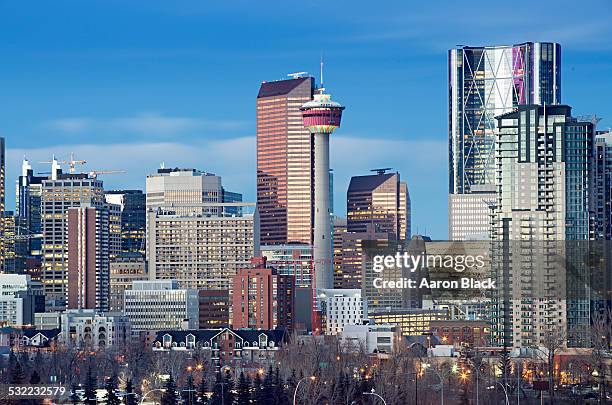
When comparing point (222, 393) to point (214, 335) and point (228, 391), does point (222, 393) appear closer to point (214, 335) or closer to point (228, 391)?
point (228, 391)

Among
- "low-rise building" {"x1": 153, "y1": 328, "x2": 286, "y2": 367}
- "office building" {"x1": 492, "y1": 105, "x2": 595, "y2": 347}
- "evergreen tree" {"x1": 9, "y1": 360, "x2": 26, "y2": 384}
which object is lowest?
"low-rise building" {"x1": 153, "y1": 328, "x2": 286, "y2": 367}

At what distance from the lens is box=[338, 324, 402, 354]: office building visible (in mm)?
183625

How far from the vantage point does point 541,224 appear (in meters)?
186

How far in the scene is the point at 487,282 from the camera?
17962 cm

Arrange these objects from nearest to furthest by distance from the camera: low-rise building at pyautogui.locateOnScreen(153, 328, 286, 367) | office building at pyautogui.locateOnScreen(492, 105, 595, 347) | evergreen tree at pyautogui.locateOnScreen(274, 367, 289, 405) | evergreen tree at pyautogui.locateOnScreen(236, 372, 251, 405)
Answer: evergreen tree at pyautogui.locateOnScreen(236, 372, 251, 405), evergreen tree at pyautogui.locateOnScreen(274, 367, 289, 405), office building at pyautogui.locateOnScreen(492, 105, 595, 347), low-rise building at pyautogui.locateOnScreen(153, 328, 286, 367)

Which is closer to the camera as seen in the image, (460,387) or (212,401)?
(212,401)

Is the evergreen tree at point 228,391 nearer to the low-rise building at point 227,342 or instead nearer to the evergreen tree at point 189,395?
the evergreen tree at point 189,395

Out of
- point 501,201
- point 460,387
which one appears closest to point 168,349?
point 501,201

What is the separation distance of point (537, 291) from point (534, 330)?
3865 mm

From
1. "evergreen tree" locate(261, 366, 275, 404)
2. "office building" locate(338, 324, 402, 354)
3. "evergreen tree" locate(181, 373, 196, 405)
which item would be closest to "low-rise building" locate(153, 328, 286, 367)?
"office building" locate(338, 324, 402, 354)

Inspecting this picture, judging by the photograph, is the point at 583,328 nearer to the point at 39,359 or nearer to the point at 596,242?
the point at 596,242

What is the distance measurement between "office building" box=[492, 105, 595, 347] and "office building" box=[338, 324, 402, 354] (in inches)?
541

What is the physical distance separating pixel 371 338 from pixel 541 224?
20863mm

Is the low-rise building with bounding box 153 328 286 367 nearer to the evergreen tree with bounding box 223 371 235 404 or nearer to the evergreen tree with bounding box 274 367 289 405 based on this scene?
the evergreen tree with bounding box 223 371 235 404
